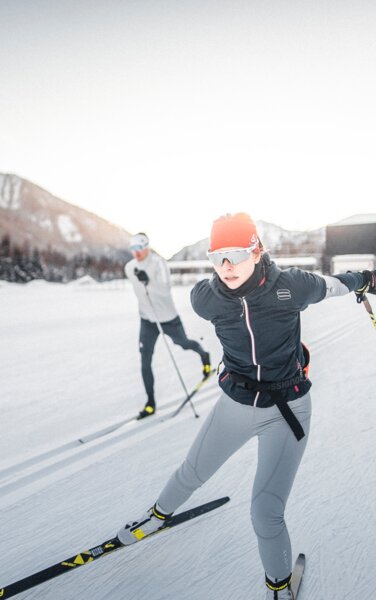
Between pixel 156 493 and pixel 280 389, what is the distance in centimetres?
162

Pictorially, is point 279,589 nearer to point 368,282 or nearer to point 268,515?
point 268,515

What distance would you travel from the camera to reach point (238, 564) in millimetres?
2260

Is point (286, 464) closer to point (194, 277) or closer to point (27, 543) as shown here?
point (27, 543)

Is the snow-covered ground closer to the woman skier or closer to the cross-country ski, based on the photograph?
the cross-country ski

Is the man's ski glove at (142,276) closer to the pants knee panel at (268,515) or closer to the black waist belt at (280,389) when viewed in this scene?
the black waist belt at (280,389)

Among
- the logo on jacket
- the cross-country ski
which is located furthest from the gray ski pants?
the logo on jacket

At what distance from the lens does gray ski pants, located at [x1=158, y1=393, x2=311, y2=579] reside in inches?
70.2

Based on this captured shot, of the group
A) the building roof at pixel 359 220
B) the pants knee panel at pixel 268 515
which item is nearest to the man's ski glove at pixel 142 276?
the pants knee panel at pixel 268 515

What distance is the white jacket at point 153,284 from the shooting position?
4480 millimetres

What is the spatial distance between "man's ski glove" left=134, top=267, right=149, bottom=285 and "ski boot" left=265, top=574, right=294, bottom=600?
3.13 meters

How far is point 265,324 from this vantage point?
6.13 feet

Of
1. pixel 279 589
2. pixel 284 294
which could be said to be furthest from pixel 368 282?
pixel 279 589

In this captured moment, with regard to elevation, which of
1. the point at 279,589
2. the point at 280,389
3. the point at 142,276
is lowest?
the point at 279,589

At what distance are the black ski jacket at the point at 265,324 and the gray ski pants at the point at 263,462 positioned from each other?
0.30 ft
